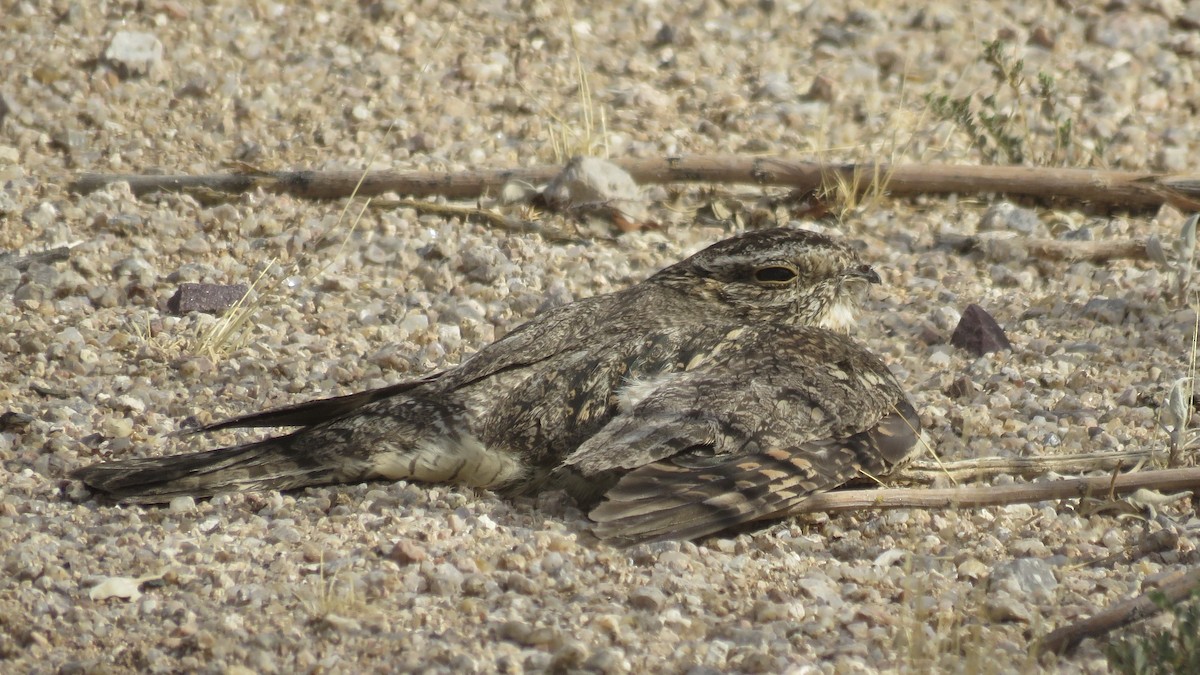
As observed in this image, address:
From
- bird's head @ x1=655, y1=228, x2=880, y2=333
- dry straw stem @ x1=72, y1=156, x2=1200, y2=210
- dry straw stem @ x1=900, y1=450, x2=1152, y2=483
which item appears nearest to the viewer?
dry straw stem @ x1=900, y1=450, x2=1152, y2=483

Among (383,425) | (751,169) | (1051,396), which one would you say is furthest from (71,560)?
(751,169)

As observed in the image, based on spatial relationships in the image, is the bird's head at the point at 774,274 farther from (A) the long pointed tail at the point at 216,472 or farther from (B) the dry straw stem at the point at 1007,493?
(A) the long pointed tail at the point at 216,472

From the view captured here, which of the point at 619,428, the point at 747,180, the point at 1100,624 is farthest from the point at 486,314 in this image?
the point at 1100,624

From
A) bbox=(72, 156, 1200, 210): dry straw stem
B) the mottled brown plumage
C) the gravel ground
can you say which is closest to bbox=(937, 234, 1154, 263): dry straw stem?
the gravel ground

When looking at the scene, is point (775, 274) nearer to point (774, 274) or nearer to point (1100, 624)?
point (774, 274)

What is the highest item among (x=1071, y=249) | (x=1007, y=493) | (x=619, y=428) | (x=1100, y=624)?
(x=619, y=428)

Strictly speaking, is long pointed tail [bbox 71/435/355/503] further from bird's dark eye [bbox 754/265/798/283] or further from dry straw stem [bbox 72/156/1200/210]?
dry straw stem [bbox 72/156/1200/210]

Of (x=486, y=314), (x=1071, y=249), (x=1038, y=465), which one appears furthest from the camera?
(x=1071, y=249)
